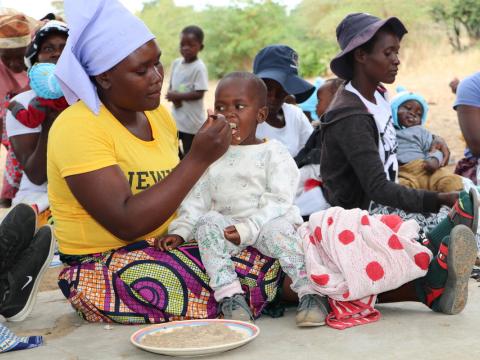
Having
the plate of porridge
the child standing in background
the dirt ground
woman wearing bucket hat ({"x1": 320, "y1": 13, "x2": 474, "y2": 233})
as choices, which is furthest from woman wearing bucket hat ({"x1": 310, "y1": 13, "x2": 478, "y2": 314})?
the dirt ground

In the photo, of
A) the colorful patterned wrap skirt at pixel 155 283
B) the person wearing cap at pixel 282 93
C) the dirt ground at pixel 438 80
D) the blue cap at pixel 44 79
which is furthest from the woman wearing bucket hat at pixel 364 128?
the dirt ground at pixel 438 80

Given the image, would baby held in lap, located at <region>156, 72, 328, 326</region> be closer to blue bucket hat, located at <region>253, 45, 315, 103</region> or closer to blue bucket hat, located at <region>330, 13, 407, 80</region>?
blue bucket hat, located at <region>330, 13, 407, 80</region>

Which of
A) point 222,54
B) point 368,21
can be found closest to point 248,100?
point 368,21

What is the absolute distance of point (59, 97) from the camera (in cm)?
427

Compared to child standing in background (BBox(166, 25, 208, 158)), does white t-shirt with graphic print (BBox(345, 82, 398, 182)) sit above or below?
below

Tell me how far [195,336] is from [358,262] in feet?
2.34

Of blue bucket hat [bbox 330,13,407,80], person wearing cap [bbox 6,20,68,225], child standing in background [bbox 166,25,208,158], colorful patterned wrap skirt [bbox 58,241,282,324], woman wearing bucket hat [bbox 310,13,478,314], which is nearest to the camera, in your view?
colorful patterned wrap skirt [bbox 58,241,282,324]

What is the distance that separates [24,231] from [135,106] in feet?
2.60

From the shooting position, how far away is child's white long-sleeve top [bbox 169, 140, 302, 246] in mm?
3195

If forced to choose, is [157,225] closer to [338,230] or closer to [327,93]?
[338,230]

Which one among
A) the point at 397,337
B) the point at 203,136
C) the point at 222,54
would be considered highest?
the point at 222,54

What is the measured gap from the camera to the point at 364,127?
3758mm

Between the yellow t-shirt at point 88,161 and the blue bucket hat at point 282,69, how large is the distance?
1.88 meters

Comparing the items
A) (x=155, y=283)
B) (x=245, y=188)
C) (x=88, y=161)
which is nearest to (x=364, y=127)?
(x=245, y=188)
